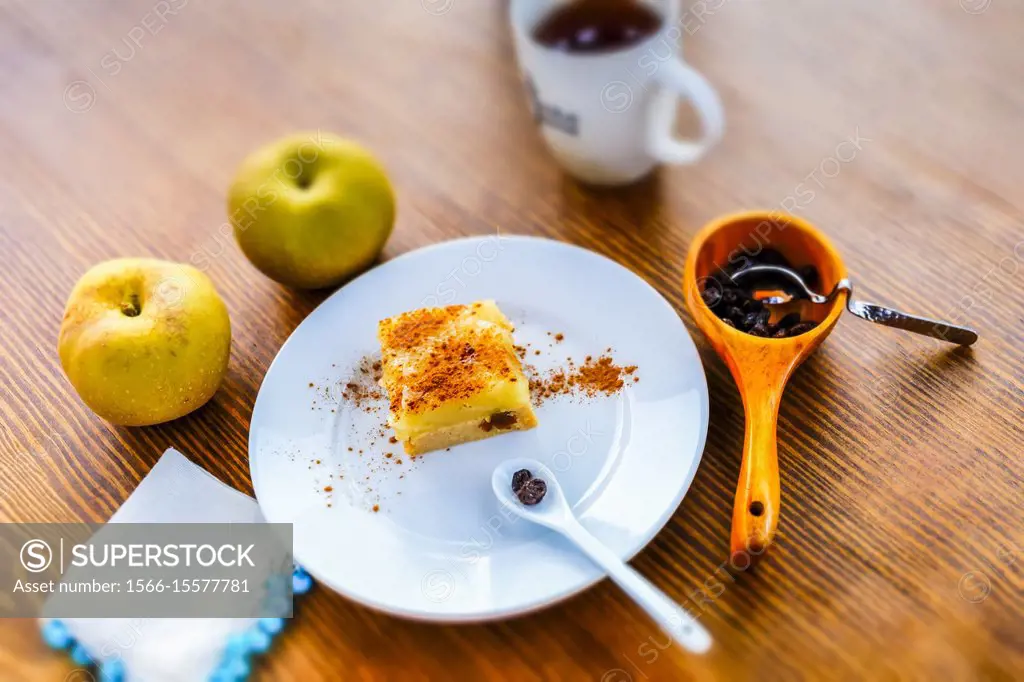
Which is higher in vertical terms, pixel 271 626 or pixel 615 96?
pixel 615 96

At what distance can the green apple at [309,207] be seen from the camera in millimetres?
984

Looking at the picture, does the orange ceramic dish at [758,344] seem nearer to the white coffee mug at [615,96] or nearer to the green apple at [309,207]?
the white coffee mug at [615,96]

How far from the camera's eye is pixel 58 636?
32.0 inches

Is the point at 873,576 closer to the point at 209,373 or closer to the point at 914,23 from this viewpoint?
the point at 209,373

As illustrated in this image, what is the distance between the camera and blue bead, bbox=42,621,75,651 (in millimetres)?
814

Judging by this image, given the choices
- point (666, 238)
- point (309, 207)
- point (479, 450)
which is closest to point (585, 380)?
point (479, 450)

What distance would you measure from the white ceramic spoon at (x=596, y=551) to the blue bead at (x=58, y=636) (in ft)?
1.45

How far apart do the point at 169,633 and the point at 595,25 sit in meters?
0.87

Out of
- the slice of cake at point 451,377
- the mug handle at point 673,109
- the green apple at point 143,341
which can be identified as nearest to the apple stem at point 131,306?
the green apple at point 143,341

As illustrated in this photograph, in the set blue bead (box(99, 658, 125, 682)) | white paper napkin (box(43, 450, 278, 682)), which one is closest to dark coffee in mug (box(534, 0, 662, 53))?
white paper napkin (box(43, 450, 278, 682))

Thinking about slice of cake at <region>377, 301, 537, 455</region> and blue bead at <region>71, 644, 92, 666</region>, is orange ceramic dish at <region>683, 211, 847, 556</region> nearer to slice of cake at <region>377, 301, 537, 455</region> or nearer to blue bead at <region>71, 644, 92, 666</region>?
slice of cake at <region>377, 301, 537, 455</region>

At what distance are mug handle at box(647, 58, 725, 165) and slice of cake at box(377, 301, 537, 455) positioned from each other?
0.32 meters

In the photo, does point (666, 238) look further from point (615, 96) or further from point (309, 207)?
point (309, 207)

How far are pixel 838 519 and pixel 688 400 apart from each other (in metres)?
0.19
